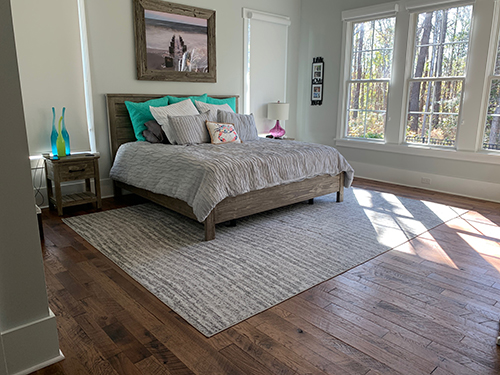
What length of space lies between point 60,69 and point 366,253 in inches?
144

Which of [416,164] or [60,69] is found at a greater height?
[60,69]

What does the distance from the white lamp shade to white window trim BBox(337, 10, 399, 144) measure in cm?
90

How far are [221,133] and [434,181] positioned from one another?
9.78 feet

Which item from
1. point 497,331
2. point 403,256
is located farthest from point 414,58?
point 497,331

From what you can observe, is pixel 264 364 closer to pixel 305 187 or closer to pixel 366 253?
pixel 366 253

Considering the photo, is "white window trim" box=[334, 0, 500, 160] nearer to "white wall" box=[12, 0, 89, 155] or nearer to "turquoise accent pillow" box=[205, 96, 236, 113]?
"turquoise accent pillow" box=[205, 96, 236, 113]

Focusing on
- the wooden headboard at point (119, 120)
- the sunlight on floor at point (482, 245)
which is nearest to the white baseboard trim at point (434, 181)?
the sunlight on floor at point (482, 245)

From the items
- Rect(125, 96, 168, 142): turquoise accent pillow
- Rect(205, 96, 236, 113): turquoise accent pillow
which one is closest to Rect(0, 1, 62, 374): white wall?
Rect(125, 96, 168, 142): turquoise accent pillow

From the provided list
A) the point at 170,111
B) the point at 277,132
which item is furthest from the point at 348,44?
the point at 170,111

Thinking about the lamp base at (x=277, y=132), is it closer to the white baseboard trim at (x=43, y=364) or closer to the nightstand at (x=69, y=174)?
the nightstand at (x=69, y=174)

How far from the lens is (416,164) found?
5227mm

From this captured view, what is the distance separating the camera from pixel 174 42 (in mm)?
4824

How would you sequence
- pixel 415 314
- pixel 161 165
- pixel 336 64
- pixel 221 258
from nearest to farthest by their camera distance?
1. pixel 415 314
2. pixel 221 258
3. pixel 161 165
4. pixel 336 64

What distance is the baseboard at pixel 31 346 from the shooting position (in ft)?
5.36
